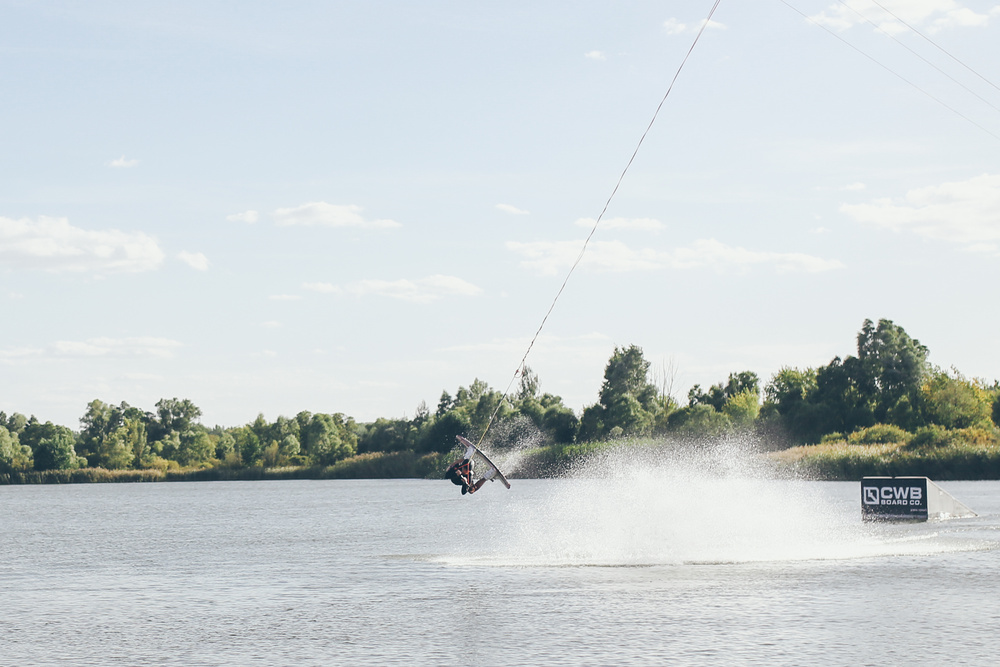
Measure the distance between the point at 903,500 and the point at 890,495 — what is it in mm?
639

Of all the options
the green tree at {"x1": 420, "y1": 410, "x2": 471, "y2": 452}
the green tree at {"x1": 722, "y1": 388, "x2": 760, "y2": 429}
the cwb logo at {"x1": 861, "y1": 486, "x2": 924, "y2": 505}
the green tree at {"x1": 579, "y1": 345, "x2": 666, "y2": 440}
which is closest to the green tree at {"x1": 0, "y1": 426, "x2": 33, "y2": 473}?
the green tree at {"x1": 420, "y1": 410, "x2": 471, "y2": 452}

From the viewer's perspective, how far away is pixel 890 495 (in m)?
53.0

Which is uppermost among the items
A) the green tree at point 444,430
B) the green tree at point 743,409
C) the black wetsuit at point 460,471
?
the green tree at point 743,409

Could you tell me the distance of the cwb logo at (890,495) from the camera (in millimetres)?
52531

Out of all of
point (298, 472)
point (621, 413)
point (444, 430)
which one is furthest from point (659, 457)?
point (298, 472)

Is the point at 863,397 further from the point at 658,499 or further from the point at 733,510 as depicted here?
the point at 733,510

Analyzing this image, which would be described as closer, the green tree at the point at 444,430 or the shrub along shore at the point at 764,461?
the shrub along shore at the point at 764,461

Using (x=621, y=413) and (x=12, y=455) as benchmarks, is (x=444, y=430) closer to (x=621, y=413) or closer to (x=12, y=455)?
(x=621, y=413)

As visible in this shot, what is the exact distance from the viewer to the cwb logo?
2068 inches

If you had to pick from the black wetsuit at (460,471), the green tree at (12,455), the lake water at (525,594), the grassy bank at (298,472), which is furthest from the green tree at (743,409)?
the black wetsuit at (460,471)

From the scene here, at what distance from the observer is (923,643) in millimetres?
20266

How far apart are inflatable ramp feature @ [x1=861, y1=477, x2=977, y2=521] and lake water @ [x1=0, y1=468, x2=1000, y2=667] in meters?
1.47

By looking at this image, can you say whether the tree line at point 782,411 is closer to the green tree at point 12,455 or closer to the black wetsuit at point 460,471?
the green tree at point 12,455

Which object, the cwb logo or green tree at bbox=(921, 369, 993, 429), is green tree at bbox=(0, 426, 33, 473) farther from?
the cwb logo
